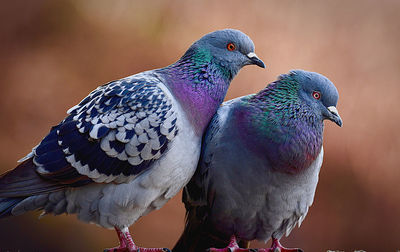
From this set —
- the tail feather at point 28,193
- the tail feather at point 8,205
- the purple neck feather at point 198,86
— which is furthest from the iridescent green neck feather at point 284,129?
the tail feather at point 8,205

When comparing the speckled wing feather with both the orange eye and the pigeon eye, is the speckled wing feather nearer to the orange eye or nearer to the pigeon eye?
the orange eye

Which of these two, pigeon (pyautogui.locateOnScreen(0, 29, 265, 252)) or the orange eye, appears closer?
pigeon (pyautogui.locateOnScreen(0, 29, 265, 252))

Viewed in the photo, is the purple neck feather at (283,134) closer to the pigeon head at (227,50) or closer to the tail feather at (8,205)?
the pigeon head at (227,50)

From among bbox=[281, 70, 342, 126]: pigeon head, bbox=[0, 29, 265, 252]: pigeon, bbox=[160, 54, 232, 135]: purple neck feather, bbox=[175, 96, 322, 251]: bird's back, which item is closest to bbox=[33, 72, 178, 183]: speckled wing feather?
bbox=[0, 29, 265, 252]: pigeon

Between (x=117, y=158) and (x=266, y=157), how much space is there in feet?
2.70

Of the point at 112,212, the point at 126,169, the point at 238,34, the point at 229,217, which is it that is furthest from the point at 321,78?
the point at 112,212

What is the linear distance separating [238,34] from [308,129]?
742 mm

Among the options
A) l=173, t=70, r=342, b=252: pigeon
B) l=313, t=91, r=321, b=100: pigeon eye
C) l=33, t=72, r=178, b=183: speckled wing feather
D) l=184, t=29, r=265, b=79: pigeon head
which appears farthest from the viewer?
l=184, t=29, r=265, b=79: pigeon head

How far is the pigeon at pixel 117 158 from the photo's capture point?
8.42ft

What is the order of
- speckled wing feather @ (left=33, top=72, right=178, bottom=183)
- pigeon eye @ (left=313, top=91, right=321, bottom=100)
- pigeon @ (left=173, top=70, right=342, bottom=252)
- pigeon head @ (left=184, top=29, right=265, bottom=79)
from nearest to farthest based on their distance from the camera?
speckled wing feather @ (left=33, top=72, right=178, bottom=183), pigeon @ (left=173, top=70, right=342, bottom=252), pigeon eye @ (left=313, top=91, right=321, bottom=100), pigeon head @ (left=184, top=29, right=265, bottom=79)

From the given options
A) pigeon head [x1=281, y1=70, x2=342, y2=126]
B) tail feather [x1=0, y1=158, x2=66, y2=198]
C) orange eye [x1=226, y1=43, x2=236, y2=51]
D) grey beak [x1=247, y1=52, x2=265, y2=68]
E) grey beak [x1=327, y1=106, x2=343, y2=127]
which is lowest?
tail feather [x1=0, y1=158, x2=66, y2=198]

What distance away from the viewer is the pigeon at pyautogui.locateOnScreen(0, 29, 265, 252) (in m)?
2.57

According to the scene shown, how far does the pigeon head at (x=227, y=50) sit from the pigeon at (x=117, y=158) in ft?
0.75

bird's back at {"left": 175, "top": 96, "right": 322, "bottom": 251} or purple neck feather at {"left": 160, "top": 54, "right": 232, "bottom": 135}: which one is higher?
purple neck feather at {"left": 160, "top": 54, "right": 232, "bottom": 135}
